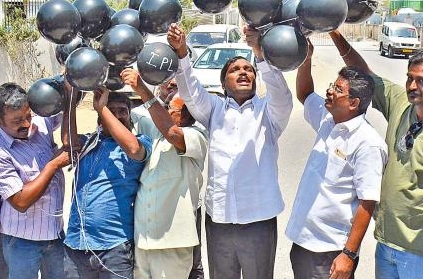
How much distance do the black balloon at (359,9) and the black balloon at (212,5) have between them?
2.20ft

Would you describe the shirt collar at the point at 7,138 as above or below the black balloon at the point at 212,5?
below

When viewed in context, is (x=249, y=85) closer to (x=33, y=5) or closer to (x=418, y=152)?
(x=418, y=152)

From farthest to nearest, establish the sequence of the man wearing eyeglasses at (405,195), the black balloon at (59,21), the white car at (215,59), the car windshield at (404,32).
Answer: the car windshield at (404,32), the white car at (215,59), the black balloon at (59,21), the man wearing eyeglasses at (405,195)

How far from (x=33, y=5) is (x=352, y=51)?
12090 mm

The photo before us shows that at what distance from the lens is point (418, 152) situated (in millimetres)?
2842

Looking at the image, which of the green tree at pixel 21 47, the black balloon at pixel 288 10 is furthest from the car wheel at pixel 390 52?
the black balloon at pixel 288 10

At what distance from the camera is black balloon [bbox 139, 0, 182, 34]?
10.1 ft

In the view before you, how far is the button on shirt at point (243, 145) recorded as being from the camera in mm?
3195

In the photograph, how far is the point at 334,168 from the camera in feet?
9.68

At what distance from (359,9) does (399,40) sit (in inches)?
1191

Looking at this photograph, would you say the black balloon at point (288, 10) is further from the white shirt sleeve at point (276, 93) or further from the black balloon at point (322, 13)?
the white shirt sleeve at point (276, 93)

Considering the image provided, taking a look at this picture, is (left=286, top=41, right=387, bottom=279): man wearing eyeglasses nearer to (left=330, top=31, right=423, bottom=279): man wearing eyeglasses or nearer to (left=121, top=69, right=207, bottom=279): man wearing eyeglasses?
(left=330, top=31, right=423, bottom=279): man wearing eyeglasses

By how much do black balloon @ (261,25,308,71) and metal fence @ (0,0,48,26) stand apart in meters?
11.3

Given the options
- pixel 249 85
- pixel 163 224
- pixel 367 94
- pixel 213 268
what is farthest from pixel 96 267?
pixel 367 94
